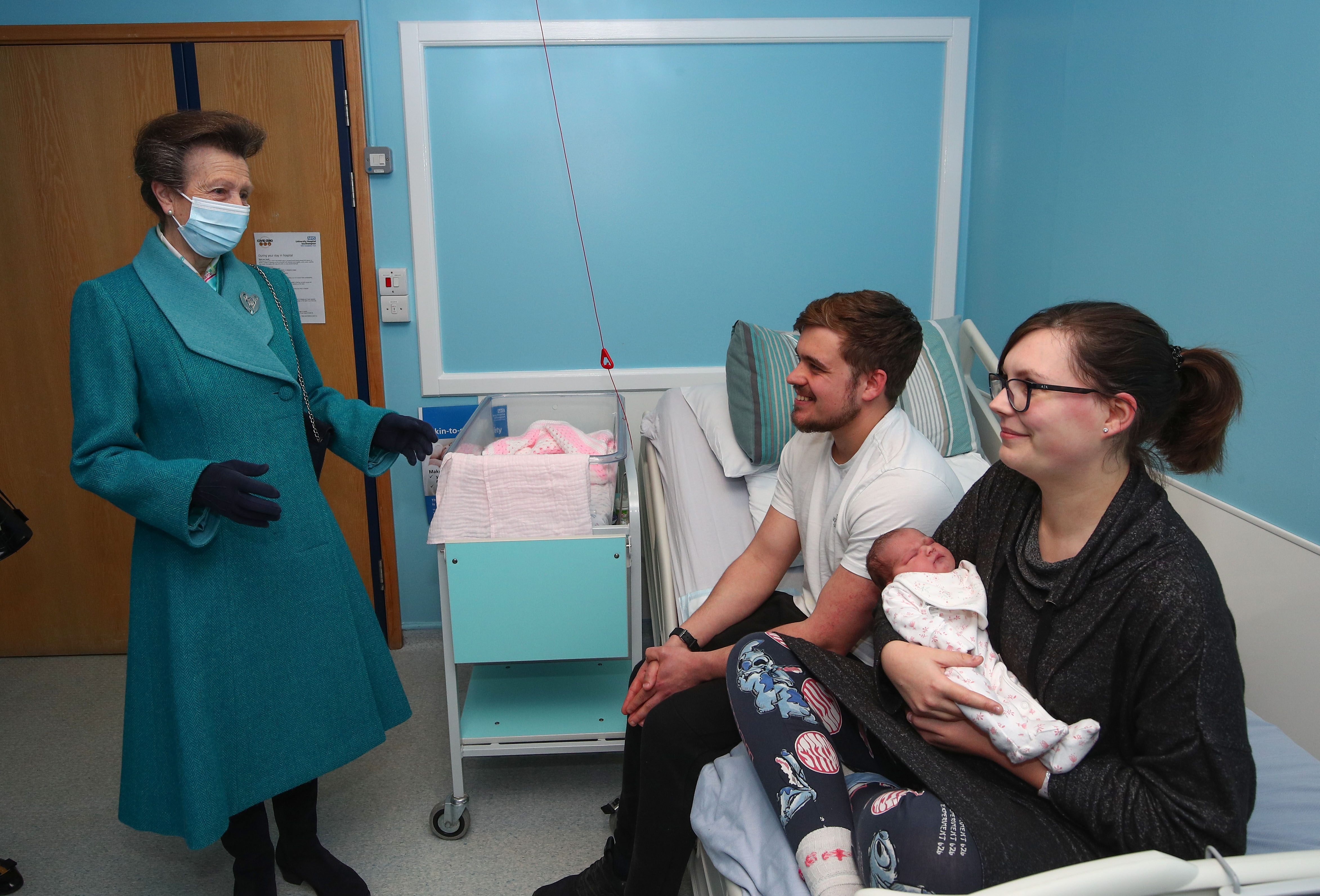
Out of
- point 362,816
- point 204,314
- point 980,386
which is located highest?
point 204,314

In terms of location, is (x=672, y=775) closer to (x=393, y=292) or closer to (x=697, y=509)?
(x=697, y=509)

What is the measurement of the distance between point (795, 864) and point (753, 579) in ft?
2.07

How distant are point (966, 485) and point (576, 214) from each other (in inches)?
53.1

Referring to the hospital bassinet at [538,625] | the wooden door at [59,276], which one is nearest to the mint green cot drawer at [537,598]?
the hospital bassinet at [538,625]

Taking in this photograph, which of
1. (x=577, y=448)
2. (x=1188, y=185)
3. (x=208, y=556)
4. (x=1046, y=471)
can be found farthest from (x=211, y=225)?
(x=1188, y=185)

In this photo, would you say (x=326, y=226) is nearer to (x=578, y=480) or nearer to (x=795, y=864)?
(x=578, y=480)

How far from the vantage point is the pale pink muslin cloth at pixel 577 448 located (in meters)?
1.91

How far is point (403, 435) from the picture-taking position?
1808 millimetres

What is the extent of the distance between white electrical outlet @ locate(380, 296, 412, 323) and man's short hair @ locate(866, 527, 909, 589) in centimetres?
171

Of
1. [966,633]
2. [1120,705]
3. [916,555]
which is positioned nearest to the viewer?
[1120,705]

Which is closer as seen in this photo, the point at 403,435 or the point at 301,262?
the point at 403,435

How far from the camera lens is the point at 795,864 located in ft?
3.72

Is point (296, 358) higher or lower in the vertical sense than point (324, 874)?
higher

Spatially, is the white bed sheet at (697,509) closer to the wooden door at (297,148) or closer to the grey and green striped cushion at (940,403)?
the grey and green striped cushion at (940,403)
